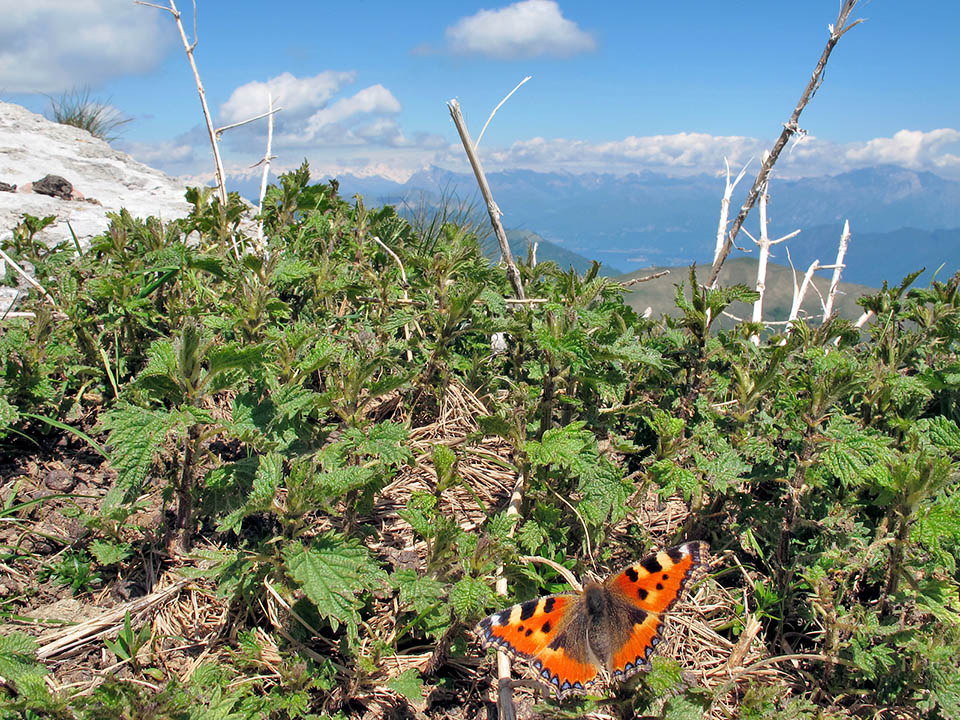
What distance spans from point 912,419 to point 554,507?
1.83m

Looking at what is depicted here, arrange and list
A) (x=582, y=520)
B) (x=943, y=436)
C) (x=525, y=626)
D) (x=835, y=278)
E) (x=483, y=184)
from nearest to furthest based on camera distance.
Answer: (x=525, y=626) → (x=582, y=520) → (x=943, y=436) → (x=483, y=184) → (x=835, y=278)

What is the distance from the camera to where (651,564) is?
6.02 ft

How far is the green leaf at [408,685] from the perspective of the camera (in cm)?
184

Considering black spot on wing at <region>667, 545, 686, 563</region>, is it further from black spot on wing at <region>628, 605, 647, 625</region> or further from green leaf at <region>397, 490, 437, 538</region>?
green leaf at <region>397, 490, 437, 538</region>

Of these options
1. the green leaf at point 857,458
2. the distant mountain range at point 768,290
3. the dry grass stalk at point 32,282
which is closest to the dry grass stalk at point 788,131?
the distant mountain range at point 768,290

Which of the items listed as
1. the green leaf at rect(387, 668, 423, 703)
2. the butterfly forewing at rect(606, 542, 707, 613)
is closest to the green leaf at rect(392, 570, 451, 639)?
the green leaf at rect(387, 668, 423, 703)

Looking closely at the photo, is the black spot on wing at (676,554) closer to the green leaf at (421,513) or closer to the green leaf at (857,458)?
the green leaf at (857,458)

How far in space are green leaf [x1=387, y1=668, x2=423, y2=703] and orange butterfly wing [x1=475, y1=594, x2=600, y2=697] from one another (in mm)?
350

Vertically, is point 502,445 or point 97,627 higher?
point 502,445

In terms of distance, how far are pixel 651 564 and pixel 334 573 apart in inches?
39.7

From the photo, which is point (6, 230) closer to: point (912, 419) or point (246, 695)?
point (246, 695)

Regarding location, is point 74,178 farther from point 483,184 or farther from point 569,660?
point 569,660

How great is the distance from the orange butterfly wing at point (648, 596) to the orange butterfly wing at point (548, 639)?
0.11 m

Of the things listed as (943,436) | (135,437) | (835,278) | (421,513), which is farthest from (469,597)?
(835,278)
